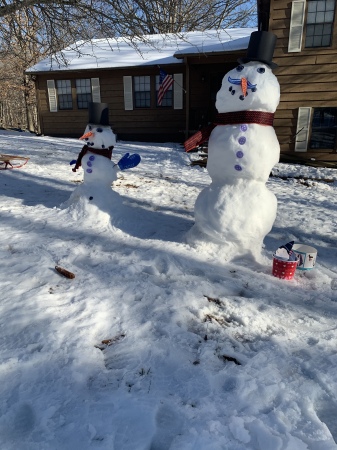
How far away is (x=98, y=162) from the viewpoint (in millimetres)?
4609

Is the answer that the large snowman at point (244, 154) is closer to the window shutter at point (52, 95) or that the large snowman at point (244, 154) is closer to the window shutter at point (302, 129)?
the window shutter at point (302, 129)

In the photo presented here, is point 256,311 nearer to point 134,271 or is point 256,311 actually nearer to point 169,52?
point 134,271

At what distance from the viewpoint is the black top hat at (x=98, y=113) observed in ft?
14.7

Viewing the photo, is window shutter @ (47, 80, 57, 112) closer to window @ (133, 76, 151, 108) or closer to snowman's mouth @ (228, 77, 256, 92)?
window @ (133, 76, 151, 108)

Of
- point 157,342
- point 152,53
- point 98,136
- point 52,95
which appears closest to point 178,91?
point 152,53

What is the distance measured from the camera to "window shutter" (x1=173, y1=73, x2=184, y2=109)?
1364 centimetres

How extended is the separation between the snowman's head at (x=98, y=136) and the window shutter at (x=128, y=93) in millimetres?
10701

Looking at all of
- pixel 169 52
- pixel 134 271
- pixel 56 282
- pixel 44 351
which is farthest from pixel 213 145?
pixel 169 52

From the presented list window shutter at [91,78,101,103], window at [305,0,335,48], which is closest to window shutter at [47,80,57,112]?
window shutter at [91,78,101,103]

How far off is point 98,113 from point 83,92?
11.8 m

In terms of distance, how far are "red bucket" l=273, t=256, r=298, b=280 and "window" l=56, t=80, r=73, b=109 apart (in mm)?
14607

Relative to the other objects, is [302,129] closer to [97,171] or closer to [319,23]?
[319,23]

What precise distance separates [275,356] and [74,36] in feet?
26.1

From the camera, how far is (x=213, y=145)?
11.9 feet
